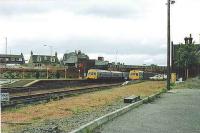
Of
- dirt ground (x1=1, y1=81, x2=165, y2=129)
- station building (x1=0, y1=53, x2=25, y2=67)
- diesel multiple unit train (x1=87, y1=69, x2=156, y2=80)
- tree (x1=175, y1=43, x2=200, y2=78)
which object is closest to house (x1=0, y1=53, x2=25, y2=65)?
station building (x1=0, y1=53, x2=25, y2=67)

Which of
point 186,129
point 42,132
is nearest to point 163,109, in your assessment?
point 186,129

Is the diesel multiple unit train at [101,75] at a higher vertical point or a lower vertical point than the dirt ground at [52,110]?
higher

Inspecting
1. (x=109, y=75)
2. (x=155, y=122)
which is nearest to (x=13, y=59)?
(x=109, y=75)

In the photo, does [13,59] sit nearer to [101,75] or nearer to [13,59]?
[13,59]

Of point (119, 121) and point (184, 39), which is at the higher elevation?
point (184, 39)

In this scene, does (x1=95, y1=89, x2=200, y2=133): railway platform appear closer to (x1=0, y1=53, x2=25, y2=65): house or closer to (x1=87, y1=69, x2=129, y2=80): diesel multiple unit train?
(x1=87, y1=69, x2=129, y2=80): diesel multiple unit train

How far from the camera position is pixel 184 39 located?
8712cm

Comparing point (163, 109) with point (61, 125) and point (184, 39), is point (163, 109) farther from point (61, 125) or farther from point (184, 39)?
point (184, 39)

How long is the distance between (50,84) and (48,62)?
8998cm

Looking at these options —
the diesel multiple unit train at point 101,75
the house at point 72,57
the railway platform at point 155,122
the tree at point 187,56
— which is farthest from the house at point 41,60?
the railway platform at point 155,122

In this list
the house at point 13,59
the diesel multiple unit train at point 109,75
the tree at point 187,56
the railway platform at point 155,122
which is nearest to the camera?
the railway platform at point 155,122

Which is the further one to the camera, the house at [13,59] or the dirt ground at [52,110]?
the house at [13,59]

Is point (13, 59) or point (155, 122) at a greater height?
point (13, 59)

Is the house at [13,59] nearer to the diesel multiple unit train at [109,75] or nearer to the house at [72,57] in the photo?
the house at [72,57]
